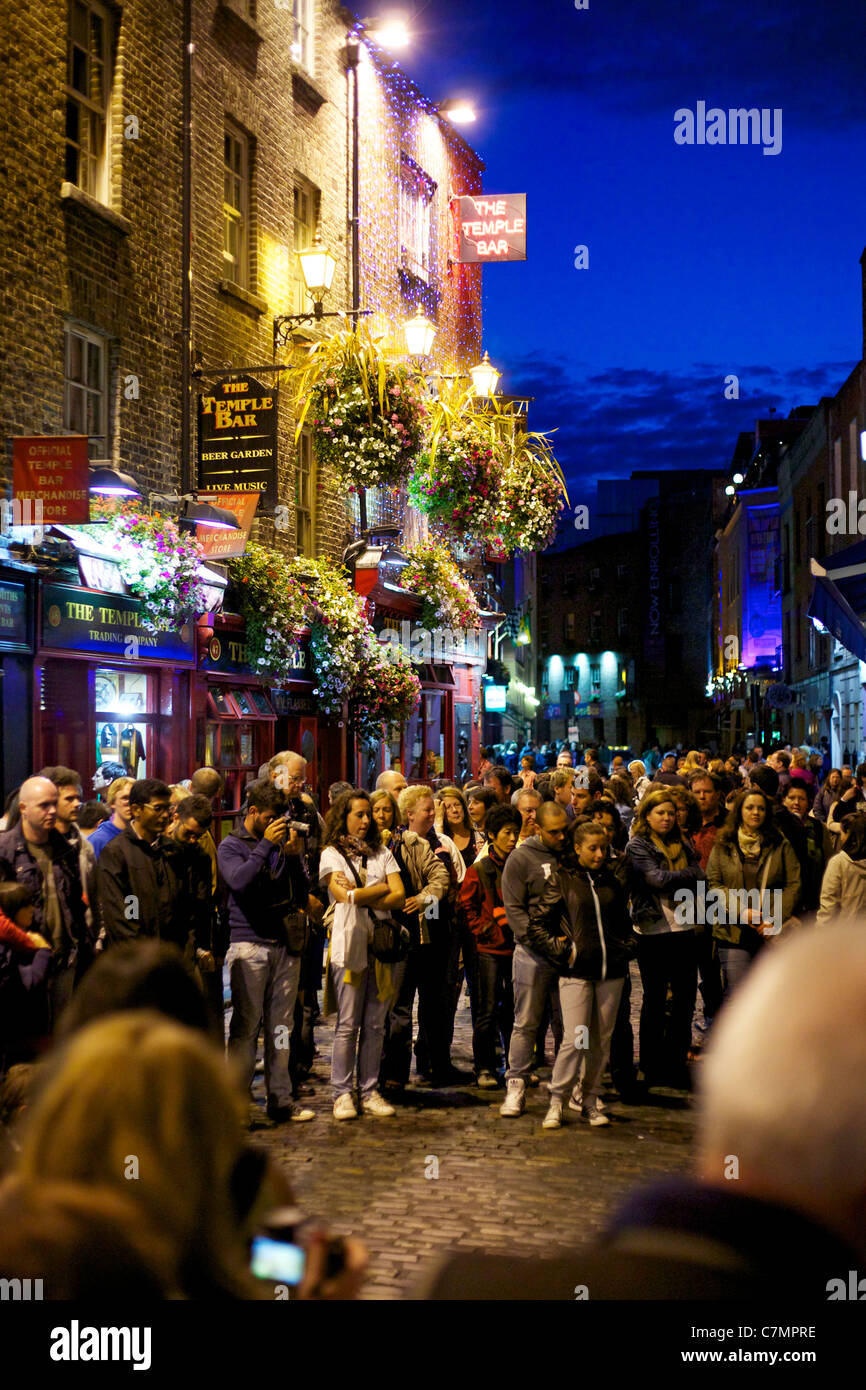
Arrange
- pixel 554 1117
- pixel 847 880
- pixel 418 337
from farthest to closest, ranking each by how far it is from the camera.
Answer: pixel 418 337
pixel 847 880
pixel 554 1117

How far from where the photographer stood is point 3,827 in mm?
7777

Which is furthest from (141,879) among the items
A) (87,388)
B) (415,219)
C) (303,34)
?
(415,219)

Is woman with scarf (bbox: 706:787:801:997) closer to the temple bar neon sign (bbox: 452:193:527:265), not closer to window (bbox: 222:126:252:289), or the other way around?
window (bbox: 222:126:252:289)

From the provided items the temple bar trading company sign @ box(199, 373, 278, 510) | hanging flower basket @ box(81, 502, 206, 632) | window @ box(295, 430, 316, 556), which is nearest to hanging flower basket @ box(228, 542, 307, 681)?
the temple bar trading company sign @ box(199, 373, 278, 510)

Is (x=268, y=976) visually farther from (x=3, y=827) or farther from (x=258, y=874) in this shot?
(x=3, y=827)

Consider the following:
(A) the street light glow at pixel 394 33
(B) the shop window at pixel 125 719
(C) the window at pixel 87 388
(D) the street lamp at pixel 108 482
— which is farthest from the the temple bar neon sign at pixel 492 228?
(D) the street lamp at pixel 108 482

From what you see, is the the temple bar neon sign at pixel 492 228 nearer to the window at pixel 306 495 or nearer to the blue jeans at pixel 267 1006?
the window at pixel 306 495

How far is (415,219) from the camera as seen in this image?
25.3 meters

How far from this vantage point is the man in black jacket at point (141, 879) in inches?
295

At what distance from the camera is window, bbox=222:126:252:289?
56.9 feet

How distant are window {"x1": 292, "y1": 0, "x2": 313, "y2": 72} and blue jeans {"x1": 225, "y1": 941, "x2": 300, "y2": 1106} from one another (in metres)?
16.1

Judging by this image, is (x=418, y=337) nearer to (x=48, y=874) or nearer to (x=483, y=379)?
(x=483, y=379)

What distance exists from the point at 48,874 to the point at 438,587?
16.6 m
